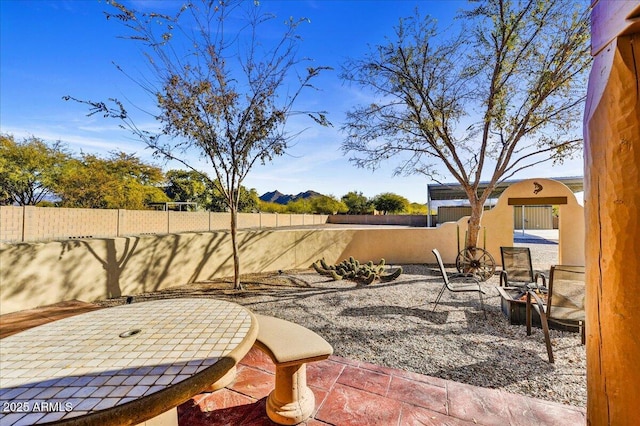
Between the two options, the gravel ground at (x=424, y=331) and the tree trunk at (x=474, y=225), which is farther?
the tree trunk at (x=474, y=225)

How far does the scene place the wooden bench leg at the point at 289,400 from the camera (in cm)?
165

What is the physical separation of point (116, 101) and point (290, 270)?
4.92 meters

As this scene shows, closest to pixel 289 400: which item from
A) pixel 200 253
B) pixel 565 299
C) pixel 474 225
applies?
pixel 565 299

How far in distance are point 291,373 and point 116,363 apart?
3.11 ft

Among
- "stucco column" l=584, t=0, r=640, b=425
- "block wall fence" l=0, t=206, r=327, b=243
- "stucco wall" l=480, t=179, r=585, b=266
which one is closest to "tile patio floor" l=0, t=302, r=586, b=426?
"stucco column" l=584, t=0, r=640, b=425

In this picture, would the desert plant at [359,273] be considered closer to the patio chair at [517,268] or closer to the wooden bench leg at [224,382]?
the patio chair at [517,268]

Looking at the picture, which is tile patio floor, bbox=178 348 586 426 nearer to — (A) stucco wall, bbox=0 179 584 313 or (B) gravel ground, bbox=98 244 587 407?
(B) gravel ground, bbox=98 244 587 407

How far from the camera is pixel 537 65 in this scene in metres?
6.18

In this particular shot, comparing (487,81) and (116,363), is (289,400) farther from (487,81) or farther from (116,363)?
(487,81)

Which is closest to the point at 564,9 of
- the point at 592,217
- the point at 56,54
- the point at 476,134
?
the point at 476,134

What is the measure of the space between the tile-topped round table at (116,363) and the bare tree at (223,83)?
3.72 metres

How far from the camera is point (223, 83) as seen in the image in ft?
16.9

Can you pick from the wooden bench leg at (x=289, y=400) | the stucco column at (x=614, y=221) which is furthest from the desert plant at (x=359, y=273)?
the stucco column at (x=614, y=221)

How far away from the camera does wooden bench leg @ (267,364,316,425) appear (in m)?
1.65
